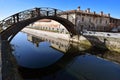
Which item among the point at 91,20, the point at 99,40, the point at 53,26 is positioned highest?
the point at 91,20

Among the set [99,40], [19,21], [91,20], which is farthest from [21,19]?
[91,20]

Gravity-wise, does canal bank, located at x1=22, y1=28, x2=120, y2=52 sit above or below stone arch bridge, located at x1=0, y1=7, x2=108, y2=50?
below

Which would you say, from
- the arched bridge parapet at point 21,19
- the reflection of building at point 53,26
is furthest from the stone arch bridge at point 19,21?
the reflection of building at point 53,26

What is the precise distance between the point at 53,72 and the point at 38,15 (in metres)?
12.5

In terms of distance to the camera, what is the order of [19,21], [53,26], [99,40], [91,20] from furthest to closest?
[53,26] → [91,20] → [99,40] → [19,21]

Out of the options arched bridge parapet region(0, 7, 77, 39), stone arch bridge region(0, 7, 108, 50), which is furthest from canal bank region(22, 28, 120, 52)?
arched bridge parapet region(0, 7, 77, 39)

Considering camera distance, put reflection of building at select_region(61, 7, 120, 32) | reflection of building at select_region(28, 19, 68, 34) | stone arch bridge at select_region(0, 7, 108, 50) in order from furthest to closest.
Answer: reflection of building at select_region(61, 7, 120, 32) < reflection of building at select_region(28, 19, 68, 34) < stone arch bridge at select_region(0, 7, 108, 50)

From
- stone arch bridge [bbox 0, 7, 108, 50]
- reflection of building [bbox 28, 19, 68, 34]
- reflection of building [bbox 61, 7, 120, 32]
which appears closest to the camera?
stone arch bridge [bbox 0, 7, 108, 50]

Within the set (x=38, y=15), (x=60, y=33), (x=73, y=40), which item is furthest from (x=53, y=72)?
(x=60, y=33)

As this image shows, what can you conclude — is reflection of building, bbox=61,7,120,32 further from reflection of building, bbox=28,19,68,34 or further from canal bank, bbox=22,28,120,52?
canal bank, bbox=22,28,120,52

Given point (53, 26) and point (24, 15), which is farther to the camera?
point (53, 26)

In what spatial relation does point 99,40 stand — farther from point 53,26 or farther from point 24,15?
point 53,26

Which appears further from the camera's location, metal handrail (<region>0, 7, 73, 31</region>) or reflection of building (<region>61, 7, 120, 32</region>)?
reflection of building (<region>61, 7, 120, 32</region>)

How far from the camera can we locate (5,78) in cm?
680
